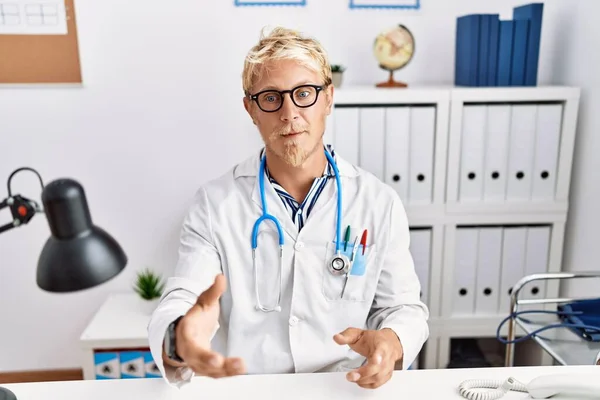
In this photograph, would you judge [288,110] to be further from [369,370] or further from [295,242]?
[369,370]

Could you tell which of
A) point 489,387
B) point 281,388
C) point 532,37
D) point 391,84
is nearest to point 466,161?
point 391,84

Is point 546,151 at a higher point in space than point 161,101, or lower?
lower

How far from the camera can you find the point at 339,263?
49.5 inches

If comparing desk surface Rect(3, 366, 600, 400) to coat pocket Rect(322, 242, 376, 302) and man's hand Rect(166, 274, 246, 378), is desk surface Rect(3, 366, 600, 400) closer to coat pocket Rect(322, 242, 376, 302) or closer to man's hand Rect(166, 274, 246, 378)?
man's hand Rect(166, 274, 246, 378)

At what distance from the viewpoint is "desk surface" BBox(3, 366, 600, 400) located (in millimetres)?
948

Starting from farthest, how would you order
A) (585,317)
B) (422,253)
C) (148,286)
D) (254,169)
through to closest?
1. (148,286)
2. (422,253)
3. (585,317)
4. (254,169)

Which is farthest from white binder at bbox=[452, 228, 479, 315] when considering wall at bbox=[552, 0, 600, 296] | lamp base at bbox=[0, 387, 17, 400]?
lamp base at bbox=[0, 387, 17, 400]

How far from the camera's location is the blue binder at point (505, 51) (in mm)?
1885

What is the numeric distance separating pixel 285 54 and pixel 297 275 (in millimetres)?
504

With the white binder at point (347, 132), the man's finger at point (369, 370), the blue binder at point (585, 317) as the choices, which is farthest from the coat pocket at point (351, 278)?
the blue binder at point (585, 317)

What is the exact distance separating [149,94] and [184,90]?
134 millimetres

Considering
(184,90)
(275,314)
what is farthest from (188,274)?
(184,90)

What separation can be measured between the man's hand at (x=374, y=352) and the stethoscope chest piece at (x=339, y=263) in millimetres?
200

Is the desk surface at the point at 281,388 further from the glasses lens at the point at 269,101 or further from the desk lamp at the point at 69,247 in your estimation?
the glasses lens at the point at 269,101
